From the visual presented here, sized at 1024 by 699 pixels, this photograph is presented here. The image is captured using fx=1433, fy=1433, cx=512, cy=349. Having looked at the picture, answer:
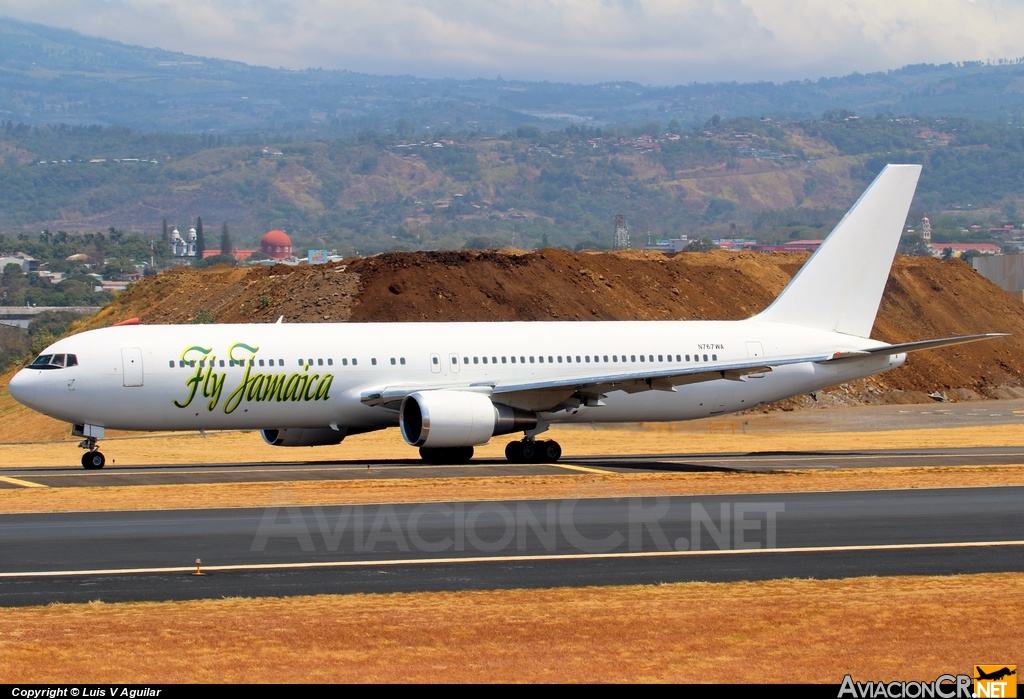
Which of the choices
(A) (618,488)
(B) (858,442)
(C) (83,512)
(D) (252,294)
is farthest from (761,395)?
(D) (252,294)

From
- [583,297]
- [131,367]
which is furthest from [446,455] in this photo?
[583,297]

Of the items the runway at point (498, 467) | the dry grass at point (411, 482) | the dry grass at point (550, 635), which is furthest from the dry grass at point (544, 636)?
the runway at point (498, 467)

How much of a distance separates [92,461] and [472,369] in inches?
419

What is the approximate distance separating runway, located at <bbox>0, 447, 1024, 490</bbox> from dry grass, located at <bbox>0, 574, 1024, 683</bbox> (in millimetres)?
15829

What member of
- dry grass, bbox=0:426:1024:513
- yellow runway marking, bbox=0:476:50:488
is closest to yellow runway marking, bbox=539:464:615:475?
dry grass, bbox=0:426:1024:513

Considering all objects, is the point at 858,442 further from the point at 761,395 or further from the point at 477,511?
the point at 477,511

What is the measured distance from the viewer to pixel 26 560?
861 inches

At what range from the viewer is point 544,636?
16.4 metres

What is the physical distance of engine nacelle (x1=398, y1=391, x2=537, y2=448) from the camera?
3753cm

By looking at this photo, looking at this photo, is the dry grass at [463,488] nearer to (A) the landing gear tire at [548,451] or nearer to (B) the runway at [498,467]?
(B) the runway at [498,467]

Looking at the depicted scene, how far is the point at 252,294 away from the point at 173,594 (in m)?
56.6

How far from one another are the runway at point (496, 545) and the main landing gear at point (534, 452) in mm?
10655

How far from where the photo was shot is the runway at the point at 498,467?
112 feet

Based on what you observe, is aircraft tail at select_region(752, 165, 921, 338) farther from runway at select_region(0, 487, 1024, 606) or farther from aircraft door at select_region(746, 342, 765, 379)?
runway at select_region(0, 487, 1024, 606)
